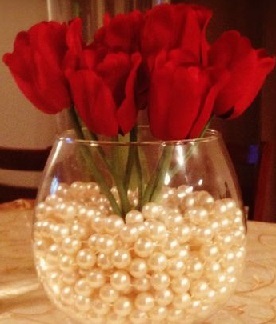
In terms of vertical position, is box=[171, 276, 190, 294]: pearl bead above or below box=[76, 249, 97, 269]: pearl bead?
below

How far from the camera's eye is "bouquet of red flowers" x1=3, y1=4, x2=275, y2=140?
1.62 feet

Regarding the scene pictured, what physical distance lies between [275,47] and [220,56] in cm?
170

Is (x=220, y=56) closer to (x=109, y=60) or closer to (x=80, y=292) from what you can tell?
(x=109, y=60)

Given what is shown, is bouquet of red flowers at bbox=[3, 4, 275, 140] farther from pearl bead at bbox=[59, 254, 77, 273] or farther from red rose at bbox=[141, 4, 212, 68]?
pearl bead at bbox=[59, 254, 77, 273]

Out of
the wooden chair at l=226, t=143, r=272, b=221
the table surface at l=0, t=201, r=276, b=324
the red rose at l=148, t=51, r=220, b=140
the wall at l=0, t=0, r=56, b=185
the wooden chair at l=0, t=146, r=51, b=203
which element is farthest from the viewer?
the wall at l=0, t=0, r=56, b=185

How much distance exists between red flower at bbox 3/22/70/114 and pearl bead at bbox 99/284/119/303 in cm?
16

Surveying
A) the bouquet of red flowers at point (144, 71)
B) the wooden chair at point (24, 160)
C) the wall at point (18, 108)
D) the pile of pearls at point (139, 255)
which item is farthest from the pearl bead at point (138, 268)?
the wall at point (18, 108)

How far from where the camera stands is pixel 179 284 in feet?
1.75

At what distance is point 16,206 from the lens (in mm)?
1148

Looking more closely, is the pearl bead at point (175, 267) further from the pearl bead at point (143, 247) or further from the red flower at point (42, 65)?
the red flower at point (42, 65)

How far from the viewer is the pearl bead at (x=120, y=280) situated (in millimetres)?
523

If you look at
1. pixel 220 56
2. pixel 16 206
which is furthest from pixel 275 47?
pixel 220 56

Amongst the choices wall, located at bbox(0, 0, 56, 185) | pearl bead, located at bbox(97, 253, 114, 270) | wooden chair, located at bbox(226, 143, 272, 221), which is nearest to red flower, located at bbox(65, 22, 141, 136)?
pearl bead, located at bbox(97, 253, 114, 270)

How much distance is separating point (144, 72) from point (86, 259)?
16 cm
